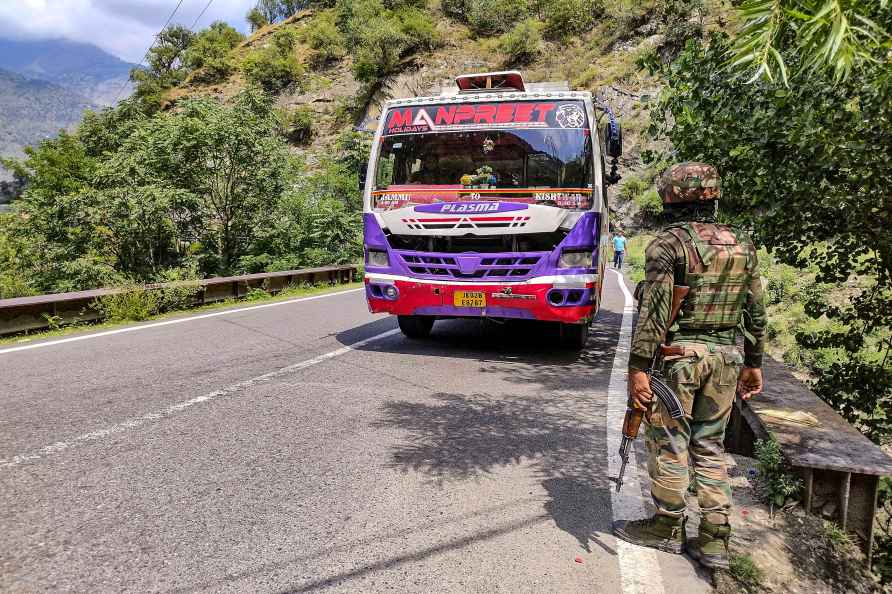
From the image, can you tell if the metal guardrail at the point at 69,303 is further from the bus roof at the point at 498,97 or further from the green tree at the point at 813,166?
the green tree at the point at 813,166

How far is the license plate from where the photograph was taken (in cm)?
623

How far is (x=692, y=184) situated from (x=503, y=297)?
144 inches

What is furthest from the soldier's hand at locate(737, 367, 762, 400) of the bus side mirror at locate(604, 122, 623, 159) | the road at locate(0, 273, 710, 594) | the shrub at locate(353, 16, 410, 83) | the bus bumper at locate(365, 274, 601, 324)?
the shrub at locate(353, 16, 410, 83)

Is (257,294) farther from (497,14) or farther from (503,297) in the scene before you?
(497,14)

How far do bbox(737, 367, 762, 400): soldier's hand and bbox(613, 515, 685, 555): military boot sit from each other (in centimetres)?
72

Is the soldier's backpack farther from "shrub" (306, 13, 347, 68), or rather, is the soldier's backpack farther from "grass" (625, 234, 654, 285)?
"shrub" (306, 13, 347, 68)

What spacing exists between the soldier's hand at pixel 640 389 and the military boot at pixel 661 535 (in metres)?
0.55

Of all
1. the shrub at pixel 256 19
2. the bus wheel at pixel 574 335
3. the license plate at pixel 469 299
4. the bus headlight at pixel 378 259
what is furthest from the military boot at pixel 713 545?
the shrub at pixel 256 19

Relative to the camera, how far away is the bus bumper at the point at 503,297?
603cm

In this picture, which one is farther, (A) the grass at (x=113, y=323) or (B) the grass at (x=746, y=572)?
(A) the grass at (x=113, y=323)

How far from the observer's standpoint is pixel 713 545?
2.52 metres

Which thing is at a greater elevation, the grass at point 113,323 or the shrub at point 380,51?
the shrub at point 380,51

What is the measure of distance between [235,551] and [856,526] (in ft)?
9.99

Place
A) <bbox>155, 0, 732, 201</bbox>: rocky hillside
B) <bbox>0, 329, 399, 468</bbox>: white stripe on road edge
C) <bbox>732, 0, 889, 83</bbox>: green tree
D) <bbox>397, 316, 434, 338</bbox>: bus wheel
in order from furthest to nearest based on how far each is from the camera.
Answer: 1. <bbox>155, 0, 732, 201</bbox>: rocky hillside
2. <bbox>397, 316, 434, 338</bbox>: bus wheel
3. <bbox>0, 329, 399, 468</bbox>: white stripe on road edge
4. <bbox>732, 0, 889, 83</bbox>: green tree
